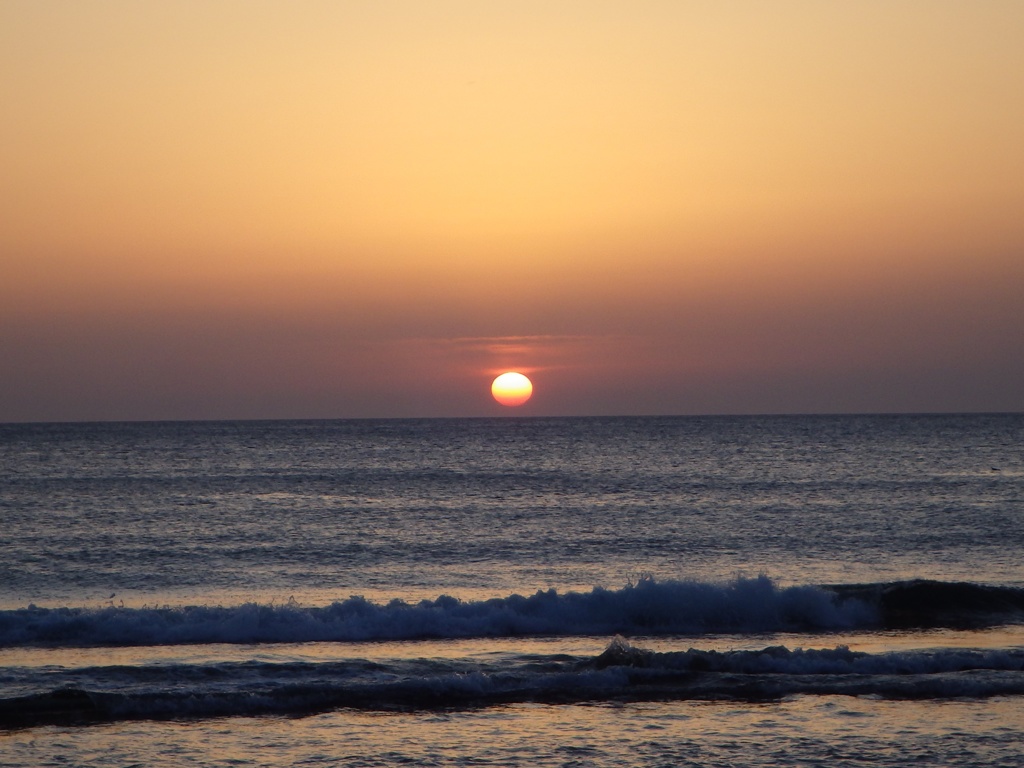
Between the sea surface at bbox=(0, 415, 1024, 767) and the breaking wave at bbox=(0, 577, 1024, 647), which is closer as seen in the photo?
the sea surface at bbox=(0, 415, 1024, 767)

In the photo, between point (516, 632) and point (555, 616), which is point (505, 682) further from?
point (555, 616)

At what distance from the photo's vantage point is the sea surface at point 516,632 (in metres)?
14.0

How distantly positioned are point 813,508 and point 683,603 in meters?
24.4

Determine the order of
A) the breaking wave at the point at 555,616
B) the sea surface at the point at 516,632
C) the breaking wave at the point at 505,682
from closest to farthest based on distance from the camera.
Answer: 1. the sea surface at the point at 516,632
2. the breaking wave at the point at 505,682
3. the breaking wave at the point at 555,616

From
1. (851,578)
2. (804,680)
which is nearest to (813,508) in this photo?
(851,578)

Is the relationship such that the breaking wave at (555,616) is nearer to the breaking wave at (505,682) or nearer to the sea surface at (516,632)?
the sea surface at (516,632)

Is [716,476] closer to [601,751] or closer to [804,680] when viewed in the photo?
[804,680]

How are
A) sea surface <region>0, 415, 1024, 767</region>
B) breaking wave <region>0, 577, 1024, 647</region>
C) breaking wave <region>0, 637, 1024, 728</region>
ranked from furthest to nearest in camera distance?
breaking wave <region>0, 577, 1024, 647</region>, breaking wave <region>0, 637, 1024, 728</region>, sea surface <region>0, 415, 1024, 767</region>

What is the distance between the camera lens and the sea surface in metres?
14.0

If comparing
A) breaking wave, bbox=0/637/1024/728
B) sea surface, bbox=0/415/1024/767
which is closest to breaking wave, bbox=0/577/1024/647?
sea surface, bbox=0/415/1024/767

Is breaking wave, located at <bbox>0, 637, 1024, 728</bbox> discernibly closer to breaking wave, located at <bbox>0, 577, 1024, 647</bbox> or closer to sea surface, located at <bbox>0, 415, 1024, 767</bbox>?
sea surface, located at <bbox>0, 415, 1024, 767</bbox>

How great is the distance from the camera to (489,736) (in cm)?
1420

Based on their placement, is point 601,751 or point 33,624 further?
point 33,624

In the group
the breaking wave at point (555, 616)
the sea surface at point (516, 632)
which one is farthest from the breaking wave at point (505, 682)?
Result: the breaking wave at point (555, 616)
